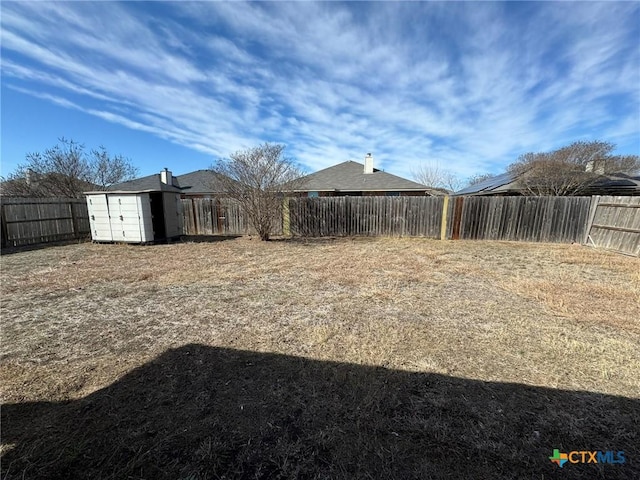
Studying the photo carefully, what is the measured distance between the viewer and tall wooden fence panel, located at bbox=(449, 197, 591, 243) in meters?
9.26

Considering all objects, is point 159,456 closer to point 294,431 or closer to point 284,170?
point 294,431

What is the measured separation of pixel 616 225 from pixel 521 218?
7.92 feet

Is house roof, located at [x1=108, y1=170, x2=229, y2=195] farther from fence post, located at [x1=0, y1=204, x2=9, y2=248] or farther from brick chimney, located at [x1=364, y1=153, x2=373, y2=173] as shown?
brick chimney, located at [x1=364, y1=153, x2=373, y2=173]

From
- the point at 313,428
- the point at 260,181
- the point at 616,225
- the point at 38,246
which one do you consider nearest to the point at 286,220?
the point at 260,181

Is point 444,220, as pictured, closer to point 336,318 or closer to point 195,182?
point 336,318

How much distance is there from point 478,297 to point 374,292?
1535mm

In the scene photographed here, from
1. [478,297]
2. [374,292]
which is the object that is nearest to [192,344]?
[374,292]

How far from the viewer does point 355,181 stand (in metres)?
18.8

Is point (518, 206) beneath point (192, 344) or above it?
above

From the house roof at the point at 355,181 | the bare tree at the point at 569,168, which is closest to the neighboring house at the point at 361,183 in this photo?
the house roof at the point at 355,181

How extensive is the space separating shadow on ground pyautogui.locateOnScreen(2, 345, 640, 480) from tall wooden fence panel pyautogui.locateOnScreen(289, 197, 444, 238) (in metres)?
9.25

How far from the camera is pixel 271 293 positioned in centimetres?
431

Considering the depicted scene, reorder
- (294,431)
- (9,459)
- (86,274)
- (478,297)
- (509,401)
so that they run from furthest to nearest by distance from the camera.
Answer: (86,274)
(478,297)
(509,401)
(294,431)
(9,459)

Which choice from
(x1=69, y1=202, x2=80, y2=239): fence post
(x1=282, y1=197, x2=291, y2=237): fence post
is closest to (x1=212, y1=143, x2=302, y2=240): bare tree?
(x1=282, y1=197, x2=291, y2=237): fence post
